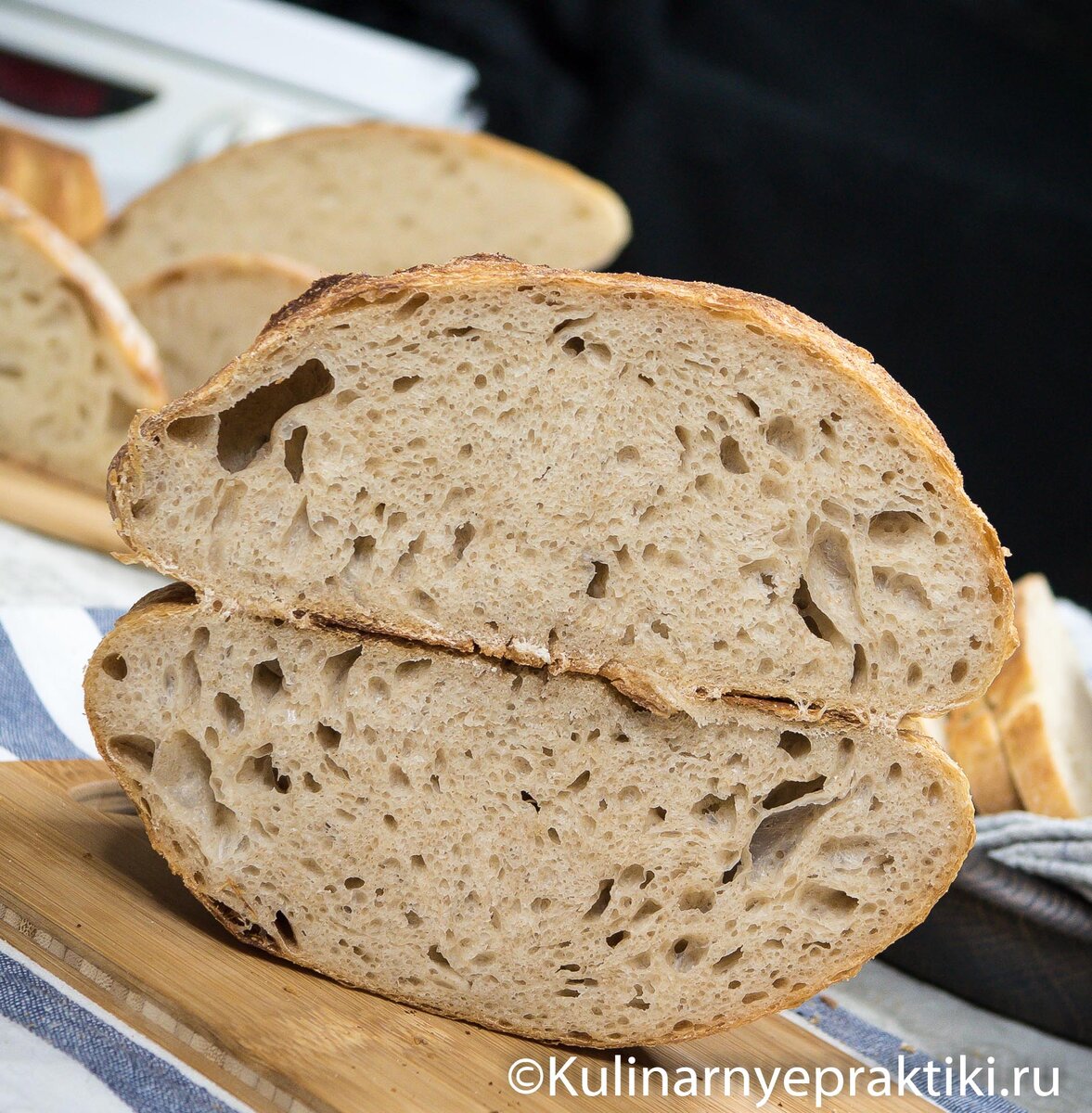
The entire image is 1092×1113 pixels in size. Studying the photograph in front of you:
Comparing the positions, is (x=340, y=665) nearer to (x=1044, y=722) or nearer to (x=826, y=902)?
(x=826, y=902)

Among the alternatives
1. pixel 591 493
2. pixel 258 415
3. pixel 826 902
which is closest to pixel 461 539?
pixel 591 493

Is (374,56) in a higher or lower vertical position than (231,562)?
higher

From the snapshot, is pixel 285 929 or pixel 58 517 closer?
pixel 285 929

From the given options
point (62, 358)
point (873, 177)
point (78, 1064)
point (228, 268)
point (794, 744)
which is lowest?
point (78, 1064)

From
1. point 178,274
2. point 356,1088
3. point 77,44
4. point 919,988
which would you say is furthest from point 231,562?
point 77,44

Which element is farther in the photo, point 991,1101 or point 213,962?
point 991,1101

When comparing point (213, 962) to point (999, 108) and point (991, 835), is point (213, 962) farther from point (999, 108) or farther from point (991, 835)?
point (999, 108)
